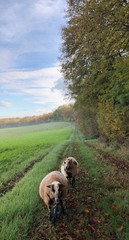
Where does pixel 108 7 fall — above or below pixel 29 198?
above

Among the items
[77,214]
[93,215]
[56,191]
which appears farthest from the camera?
[77,214]

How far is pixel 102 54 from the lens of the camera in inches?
833

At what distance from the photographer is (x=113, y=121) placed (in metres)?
27.0

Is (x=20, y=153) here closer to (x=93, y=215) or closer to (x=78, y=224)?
(x=93, y=215)

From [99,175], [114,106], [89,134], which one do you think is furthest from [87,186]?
[89,134]

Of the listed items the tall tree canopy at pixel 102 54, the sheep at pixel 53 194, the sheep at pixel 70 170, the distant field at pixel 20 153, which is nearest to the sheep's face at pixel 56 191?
the sheep at pixel 53 194

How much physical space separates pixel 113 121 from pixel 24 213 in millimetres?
18723

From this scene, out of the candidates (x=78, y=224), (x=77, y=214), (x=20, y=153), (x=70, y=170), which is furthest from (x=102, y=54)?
(x=20, y=153)

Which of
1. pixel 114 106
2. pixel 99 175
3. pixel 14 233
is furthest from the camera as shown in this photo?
pixel 114 106

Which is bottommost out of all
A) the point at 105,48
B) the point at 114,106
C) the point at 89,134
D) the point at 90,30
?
the point at 89,134

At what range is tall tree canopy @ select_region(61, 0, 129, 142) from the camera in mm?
16422

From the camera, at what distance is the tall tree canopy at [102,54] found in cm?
1642

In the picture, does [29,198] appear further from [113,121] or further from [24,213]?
[113,121]

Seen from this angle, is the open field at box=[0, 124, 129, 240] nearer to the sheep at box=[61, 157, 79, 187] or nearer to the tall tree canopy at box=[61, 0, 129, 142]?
the sheep at box=[61, 157, 79, 187]
